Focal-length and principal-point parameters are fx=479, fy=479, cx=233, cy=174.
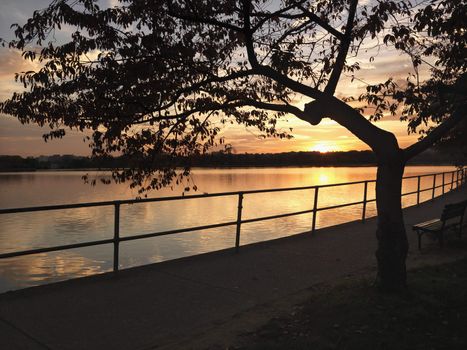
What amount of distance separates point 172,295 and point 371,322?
8.30ft

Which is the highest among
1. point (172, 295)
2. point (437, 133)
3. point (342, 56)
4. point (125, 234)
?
point (342, 56)

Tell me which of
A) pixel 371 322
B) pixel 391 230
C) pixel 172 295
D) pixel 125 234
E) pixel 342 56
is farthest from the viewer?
pixel 125 234

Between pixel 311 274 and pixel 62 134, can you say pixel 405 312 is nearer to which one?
pixel 311 274

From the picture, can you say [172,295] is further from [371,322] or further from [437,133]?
[437,133]

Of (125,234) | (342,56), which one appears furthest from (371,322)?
(125,234)

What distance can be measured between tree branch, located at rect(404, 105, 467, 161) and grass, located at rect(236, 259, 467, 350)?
5.62 ft

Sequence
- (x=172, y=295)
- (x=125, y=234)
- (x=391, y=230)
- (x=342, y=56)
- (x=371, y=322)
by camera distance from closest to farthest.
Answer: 1. (x=371, y=322)
2. (x=391, y=230)
3. (x=172, y=295)
4. (x=342, y=56)
5. (x=125, y=234)

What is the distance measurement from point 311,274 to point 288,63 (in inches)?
125

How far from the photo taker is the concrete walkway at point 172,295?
4.77 meters

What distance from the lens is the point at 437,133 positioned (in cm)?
586

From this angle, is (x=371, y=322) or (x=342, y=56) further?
(x=342, y=56)

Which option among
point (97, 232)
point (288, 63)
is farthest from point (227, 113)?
point (97, 232)

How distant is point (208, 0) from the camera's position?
6707 mm

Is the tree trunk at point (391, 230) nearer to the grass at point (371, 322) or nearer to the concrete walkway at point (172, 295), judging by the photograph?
the grass at point (371, 322)
